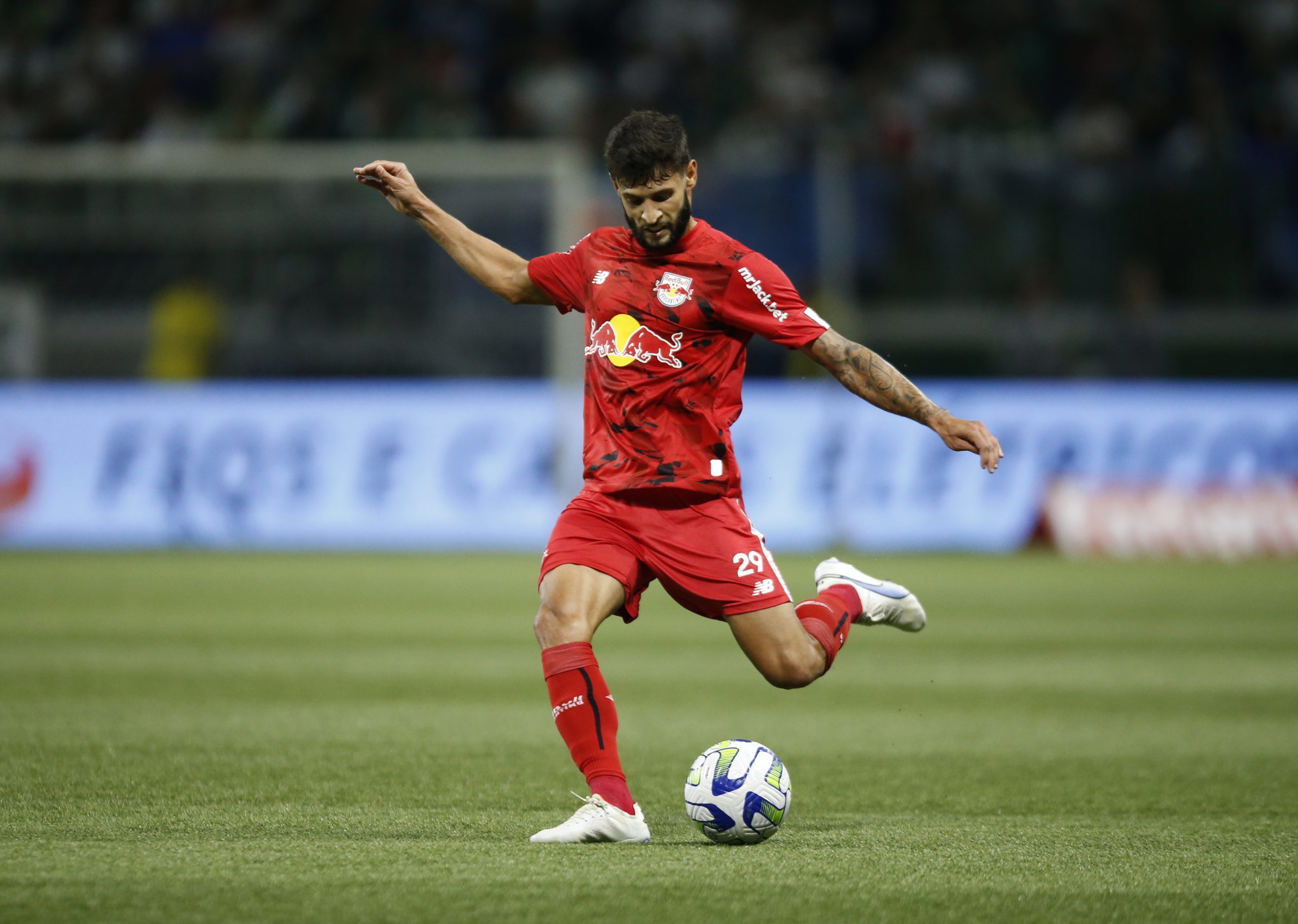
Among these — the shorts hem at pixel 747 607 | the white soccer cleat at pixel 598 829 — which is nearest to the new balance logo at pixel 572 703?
the white soccer cleat at pixel 598 829

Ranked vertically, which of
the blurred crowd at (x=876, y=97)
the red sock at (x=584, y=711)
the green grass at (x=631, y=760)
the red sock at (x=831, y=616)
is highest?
the blurred crowd at (x=876, y=97)

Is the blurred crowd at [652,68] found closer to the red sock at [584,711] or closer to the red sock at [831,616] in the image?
the red sock at [831,616]

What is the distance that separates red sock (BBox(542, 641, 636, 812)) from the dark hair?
54.5 inches

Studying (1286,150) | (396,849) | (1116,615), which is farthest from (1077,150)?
(396,849)

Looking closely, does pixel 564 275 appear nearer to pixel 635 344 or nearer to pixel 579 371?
pixel 635 344

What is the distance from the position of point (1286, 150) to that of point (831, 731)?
40.8ft

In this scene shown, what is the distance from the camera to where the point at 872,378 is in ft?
18.0

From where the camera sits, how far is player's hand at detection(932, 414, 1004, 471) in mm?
5199

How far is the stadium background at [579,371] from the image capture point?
894 centimetres

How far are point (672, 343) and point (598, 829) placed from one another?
1.48 metres

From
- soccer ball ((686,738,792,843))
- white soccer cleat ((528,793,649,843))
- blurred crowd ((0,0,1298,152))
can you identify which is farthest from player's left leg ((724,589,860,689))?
blurred crowd ((0,0,1298,152))

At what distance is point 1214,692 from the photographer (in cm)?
909

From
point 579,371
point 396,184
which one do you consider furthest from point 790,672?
point 579,371

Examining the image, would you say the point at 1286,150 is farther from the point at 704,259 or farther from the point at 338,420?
the point at 704,259
